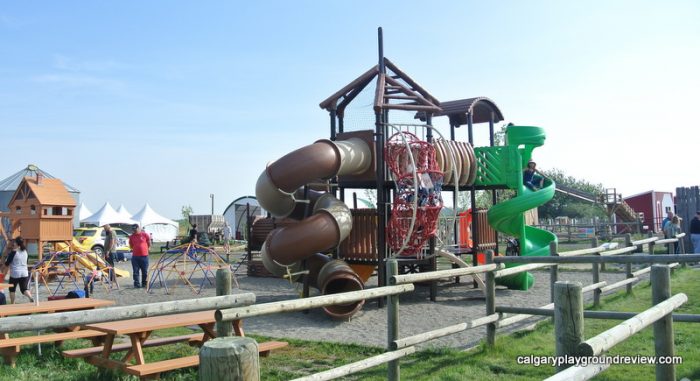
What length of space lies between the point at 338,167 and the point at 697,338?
621 cm

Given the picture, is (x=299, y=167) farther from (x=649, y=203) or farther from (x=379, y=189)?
(x=649, y=203)

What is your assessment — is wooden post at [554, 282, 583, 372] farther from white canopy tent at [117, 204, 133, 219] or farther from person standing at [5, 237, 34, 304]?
white canopy tent at [117, 204, 133, 219]

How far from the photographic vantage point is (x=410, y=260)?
38.8 ft

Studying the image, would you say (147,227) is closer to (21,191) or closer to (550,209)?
(21,191)

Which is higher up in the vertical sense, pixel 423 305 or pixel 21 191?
pixel 21 191

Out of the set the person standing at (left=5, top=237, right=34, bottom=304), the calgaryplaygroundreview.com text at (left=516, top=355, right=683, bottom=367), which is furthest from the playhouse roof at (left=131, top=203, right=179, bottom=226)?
the calgaryplaygroundreview.com text at (left=516, top=355, right=683, bottom=367)

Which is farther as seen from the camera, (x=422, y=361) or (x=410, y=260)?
(x=410, y=260)

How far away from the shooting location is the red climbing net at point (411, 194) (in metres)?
11.5

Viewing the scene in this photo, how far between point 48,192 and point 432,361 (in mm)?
16406

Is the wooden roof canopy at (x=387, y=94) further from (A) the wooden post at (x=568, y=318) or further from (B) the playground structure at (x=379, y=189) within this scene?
(A) the wooden post at (x=568, y=318)

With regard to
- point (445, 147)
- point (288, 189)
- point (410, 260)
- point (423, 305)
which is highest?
point (445, 147)

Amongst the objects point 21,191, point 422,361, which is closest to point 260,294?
point 422,361

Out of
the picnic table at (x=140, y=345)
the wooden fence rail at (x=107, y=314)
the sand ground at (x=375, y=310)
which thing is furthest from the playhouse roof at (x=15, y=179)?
the wooden fence rail at (x=107, y=314)

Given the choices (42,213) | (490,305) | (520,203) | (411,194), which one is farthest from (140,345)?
(42,213)
